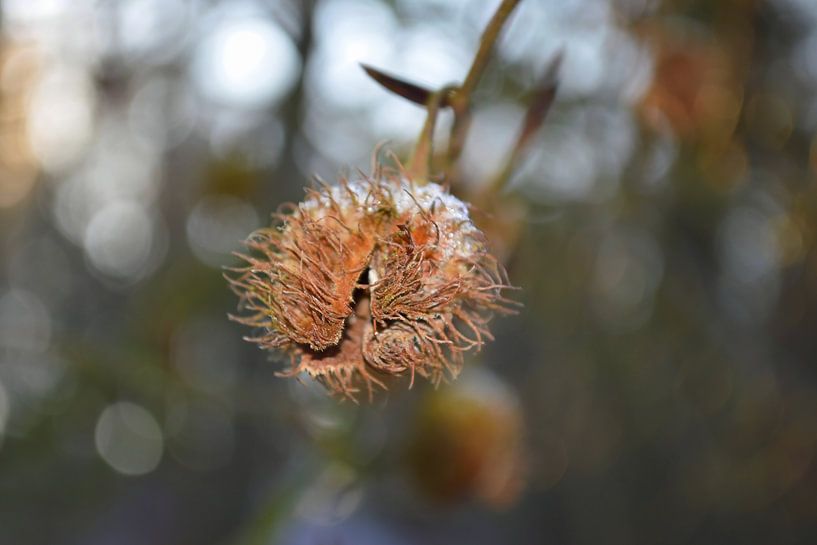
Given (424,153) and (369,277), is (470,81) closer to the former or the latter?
(424,153)

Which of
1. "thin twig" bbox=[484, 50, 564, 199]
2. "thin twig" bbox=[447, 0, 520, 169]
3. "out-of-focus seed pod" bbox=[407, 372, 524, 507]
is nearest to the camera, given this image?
"thin twig" bbox=[447, 0, 520, 169]

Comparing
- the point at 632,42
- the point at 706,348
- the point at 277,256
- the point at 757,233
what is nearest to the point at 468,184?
the point at 277,256

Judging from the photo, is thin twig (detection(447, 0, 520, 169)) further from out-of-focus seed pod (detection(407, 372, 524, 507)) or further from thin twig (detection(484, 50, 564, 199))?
out-of-focus seed pod (detection(407, 372, 524, 507))

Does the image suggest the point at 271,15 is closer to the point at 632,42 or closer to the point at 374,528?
the point at 632,42

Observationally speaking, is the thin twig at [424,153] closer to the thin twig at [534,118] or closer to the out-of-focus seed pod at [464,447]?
the thin twig at [534,118]

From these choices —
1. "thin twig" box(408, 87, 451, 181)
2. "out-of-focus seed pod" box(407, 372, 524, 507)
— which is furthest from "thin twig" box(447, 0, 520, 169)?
"out-of-focus seed pod" box(407, 372, 524, 507)
